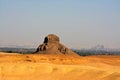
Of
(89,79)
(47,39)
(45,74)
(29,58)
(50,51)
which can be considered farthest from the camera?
(47,39)

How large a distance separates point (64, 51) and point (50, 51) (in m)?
3.57

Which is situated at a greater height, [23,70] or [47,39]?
[47,39]

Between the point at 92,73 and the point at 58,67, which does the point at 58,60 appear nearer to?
the point at 58,67

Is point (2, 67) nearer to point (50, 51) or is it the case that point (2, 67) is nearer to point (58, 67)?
point (58, 67)

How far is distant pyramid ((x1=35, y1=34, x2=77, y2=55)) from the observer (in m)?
60.6

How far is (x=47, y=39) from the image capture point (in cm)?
6391

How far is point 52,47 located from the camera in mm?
61188

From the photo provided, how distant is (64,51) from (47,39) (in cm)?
436

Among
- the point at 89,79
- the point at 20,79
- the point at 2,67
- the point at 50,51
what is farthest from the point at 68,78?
the point at 50,51

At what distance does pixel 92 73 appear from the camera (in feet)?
103

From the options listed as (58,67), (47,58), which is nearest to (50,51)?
(47,58)

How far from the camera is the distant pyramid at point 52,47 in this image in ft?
199

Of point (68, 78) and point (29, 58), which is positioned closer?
point (68, 78)

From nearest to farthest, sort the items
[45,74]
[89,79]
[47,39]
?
1. [89,79]
2. [45,74]
3. [47,39]
